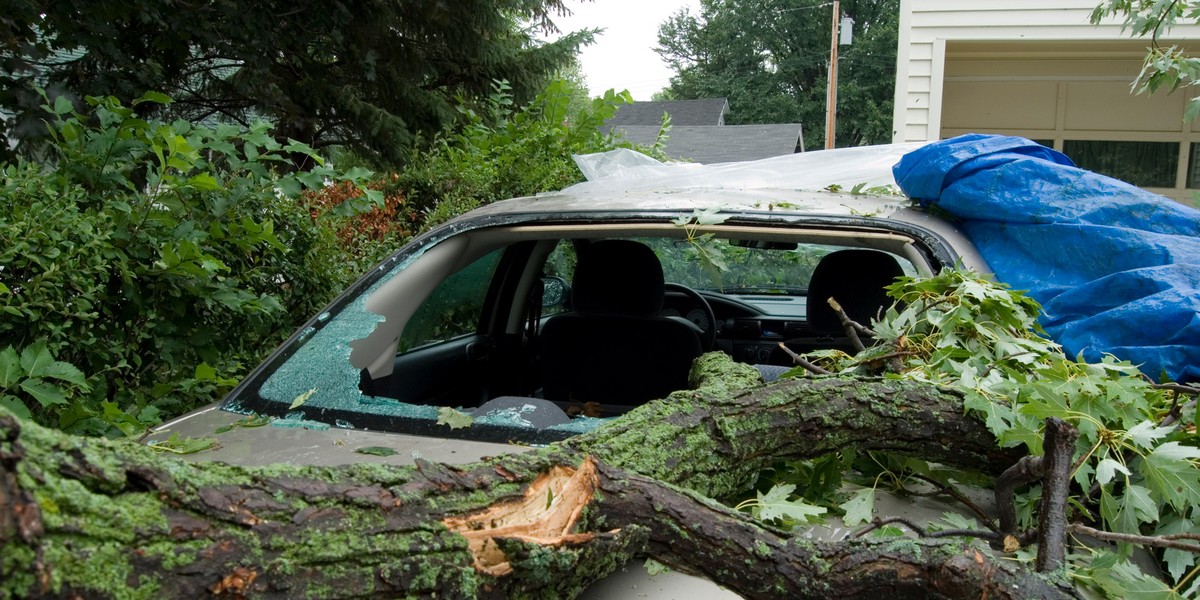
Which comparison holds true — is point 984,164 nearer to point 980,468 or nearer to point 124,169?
point 980,468

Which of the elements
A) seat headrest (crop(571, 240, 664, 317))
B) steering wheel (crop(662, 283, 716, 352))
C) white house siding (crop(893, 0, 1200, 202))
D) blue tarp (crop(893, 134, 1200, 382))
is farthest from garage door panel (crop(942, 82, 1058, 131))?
seat headrest (crop(571, 240, 664, 317))

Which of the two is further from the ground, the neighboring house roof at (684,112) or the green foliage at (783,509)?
the neighboring house roof at (684,112)

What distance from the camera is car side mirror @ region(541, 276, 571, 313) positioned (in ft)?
15.0

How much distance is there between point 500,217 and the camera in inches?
113

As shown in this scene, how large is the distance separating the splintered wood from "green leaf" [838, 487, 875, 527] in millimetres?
675

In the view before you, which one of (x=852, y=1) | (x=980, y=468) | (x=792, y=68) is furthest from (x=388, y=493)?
(x=852, y=1)

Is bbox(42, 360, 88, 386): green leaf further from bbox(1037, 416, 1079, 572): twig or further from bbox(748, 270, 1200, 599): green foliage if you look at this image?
bbox(1037, 416, 1079, 572): twig

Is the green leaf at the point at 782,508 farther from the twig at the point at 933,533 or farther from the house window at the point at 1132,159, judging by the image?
the house window at the point at 1132,159

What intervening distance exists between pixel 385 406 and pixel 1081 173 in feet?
7.91

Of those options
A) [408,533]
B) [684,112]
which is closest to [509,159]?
[408,533]

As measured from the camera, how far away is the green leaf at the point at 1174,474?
1779 mm

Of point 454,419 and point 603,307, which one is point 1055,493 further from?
point 603,307

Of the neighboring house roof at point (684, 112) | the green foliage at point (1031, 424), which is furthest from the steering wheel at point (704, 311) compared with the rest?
the neighboring house roof at point (684, 112)

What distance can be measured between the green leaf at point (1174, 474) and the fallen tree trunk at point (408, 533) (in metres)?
0.55
